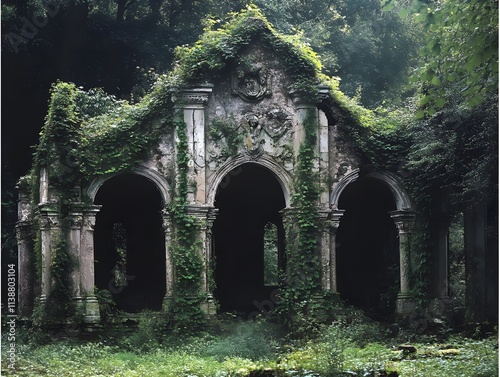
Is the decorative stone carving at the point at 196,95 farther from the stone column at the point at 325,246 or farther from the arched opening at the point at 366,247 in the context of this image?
the arched opening at the point at 366,247

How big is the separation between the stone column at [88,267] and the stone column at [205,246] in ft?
7.26

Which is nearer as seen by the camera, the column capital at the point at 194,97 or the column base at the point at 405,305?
the column capital at the point at 194,97

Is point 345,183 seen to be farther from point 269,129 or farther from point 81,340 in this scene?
point 81,340

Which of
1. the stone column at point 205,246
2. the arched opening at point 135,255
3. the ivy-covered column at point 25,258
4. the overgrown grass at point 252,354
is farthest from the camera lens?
the arched opening at point 135,255

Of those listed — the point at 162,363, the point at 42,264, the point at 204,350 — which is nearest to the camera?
the point at 162,363

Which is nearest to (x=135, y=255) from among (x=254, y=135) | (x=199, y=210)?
(x=199, y=210)

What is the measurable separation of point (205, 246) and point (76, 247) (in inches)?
111

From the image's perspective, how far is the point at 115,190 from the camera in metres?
23.5

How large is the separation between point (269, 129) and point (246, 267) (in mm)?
7499

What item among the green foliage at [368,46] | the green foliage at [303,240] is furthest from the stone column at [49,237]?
the green foliage at [368,46]

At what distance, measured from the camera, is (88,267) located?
64.1ft

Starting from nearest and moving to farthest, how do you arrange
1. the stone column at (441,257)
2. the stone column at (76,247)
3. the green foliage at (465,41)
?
the green foliage at (465,41), the stone column at (76,247), the stone column at (441,257)

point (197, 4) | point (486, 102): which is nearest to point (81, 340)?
point (486, 102)

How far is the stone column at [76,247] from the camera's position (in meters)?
19.3
